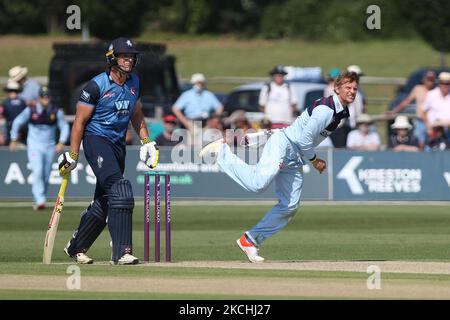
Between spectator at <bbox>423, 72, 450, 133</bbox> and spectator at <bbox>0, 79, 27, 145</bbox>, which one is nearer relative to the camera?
spectator at <bbox>423, 72, 450, 133</bbox>

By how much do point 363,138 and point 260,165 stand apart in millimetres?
10977

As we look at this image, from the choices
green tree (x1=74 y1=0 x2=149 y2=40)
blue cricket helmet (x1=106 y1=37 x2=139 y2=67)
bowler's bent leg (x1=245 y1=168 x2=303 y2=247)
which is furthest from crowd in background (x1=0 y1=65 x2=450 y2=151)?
green tree (x1=74 y1=0 x2=149 y2=40)

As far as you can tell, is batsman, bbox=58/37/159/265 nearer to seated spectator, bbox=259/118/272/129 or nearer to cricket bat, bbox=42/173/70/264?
cricket bat, bbox=42/173/70/264

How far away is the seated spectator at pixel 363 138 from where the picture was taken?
23.9 metres

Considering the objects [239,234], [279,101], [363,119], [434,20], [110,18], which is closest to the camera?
[239,234]

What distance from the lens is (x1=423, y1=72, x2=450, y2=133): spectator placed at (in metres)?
23.7

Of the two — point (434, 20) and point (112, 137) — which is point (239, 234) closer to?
point (112, 137)

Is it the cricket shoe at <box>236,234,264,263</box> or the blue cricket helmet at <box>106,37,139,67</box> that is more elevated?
the blue cricket helmet at <box>106,37,139,67</box>

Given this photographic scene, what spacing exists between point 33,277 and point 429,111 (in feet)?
44.6

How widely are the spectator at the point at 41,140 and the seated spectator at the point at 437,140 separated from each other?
669cm

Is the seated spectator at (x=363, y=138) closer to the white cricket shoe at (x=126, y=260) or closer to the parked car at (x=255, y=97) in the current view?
the parked car at (x=255, y=97)

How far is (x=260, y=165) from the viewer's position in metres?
13.2

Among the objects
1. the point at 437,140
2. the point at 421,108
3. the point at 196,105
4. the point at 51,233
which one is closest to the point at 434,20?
the point at 421,108
